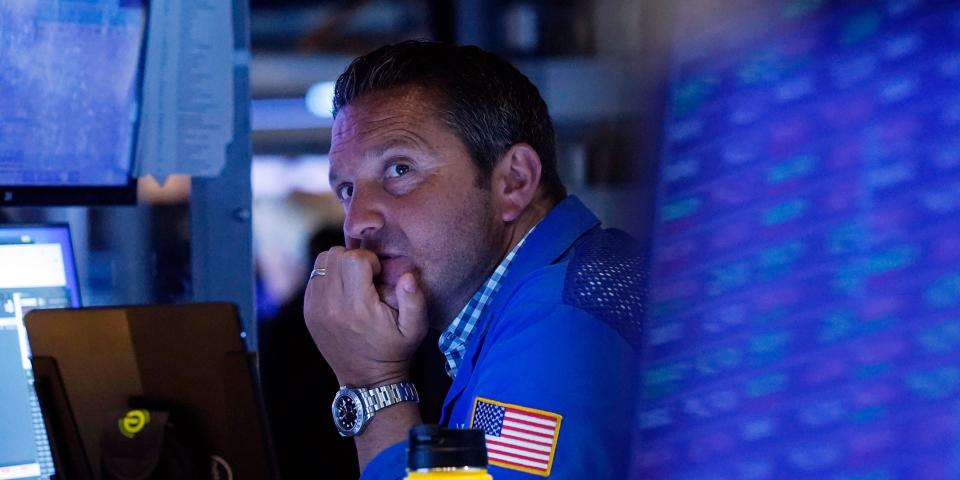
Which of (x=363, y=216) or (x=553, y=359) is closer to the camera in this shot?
(x=553, y=359)

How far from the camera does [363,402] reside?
1.39m

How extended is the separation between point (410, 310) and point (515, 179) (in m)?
0.26

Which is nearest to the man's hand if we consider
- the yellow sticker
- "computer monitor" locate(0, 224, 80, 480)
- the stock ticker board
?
the yellow sticker

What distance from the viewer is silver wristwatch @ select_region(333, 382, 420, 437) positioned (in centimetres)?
138

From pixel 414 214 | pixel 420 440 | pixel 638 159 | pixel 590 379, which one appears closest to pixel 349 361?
pixel 414 214

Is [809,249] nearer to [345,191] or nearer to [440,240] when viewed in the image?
[440,240]

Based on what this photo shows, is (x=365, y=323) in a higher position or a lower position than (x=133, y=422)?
higher

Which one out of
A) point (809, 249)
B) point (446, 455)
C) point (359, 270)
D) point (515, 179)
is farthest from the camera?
point (515, 179)

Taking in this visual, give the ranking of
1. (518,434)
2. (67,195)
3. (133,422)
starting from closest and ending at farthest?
1. (518,434)
2. (133,422)
3. (67,195)

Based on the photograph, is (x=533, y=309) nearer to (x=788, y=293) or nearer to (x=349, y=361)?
(x=349, y=361)

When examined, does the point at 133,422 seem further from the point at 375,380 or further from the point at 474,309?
the point at 474,309

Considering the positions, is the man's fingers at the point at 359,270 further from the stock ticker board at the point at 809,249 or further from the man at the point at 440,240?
the stock ticker board at the point at 809,249

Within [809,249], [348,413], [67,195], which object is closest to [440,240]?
[348,413]

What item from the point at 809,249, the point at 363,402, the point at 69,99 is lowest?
the point at 809,249
